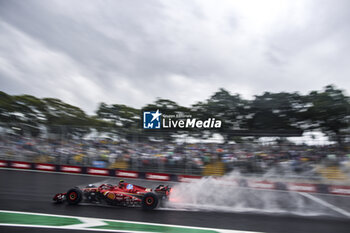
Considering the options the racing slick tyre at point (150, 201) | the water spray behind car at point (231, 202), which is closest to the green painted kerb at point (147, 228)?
the racing slick tyre at point (150, 201)

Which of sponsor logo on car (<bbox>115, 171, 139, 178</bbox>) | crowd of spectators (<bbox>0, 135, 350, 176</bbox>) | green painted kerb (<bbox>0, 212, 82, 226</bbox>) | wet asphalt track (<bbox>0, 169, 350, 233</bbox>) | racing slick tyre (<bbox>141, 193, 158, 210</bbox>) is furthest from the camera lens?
sponsor logo on car (<bbox>115, 171, 139, 178</bbox>)

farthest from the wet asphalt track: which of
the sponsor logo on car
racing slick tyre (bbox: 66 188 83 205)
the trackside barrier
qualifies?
the sponsor logo on car

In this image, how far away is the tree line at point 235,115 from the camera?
56.7ft

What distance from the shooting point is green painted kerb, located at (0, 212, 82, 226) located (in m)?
6.69

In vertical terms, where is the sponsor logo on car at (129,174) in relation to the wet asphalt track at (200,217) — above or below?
above

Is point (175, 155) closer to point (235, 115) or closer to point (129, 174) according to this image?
point (129, 174)

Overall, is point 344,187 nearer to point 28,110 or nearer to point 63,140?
point 63,140

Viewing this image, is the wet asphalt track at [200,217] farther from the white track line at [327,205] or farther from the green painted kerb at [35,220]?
the green painted kerb at [35,220]

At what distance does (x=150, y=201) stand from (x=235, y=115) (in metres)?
15.2

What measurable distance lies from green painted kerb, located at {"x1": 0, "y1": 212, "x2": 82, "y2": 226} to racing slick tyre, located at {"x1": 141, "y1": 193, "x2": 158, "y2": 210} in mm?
1980

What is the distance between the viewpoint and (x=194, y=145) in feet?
51.5

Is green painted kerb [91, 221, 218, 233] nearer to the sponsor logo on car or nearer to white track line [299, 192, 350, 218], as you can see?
white track line [299, 192, 350, 218]

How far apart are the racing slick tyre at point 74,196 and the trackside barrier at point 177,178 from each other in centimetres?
764

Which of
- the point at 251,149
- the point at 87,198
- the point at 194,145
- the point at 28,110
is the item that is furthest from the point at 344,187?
the point at 28,110
